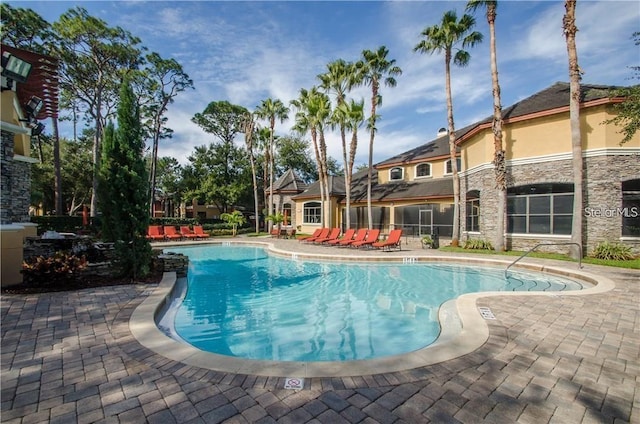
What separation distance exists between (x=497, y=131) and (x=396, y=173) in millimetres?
10186

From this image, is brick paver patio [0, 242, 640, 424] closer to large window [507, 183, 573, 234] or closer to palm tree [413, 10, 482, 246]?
large window [507, 183, 573, 234]

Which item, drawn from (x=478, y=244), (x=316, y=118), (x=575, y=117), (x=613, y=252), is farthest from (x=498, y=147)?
(x=316, y=118)

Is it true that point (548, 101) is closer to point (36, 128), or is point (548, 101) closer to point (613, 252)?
point (613, 252)

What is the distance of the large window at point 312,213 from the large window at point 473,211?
41.4ft

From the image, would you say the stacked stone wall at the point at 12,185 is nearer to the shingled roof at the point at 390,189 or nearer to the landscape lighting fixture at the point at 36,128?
the landscape lighting fixture at the point at 36,128

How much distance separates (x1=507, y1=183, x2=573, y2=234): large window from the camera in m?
Result: 13.3

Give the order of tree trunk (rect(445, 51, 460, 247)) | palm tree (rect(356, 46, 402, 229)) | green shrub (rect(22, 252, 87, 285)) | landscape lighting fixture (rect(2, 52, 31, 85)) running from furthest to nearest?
palm tree (rect(356, 46, 402, 229))
tree trunk (rect(445, 51, 460, 247))
green shrub (rect(22, 252, 87, 285))
landscape lighting fixture (rect(2, 52, 31, 85))

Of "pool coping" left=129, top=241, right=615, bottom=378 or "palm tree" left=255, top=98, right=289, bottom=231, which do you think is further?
"palm tree" left=255, top=98, right=289, bottom=231

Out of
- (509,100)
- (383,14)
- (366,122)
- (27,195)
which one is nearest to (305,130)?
(366,122)

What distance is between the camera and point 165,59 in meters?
27.6

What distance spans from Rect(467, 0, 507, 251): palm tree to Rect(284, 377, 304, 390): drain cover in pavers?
1417cm

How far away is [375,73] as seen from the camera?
19344 mm

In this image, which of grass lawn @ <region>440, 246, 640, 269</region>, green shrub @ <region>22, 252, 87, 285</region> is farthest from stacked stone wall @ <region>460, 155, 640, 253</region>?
green shrub @ <region>22, 252, 87, 285</region>

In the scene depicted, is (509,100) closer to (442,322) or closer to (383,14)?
(383,14)
